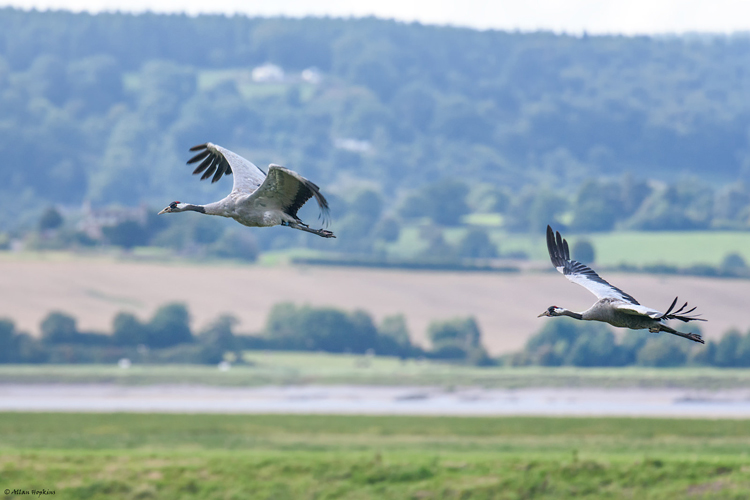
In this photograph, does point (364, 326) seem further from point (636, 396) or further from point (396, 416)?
point (396, 416)

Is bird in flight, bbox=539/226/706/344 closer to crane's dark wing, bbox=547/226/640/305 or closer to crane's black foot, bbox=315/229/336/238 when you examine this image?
crane's dark wing, bbox=547/226/640/305

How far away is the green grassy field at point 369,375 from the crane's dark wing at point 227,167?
124840 millimetres

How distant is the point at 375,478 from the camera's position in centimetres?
4662

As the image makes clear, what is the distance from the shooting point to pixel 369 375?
147 metres

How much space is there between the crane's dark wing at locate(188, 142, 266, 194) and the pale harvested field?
157 metres

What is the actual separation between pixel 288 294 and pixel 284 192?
584ft

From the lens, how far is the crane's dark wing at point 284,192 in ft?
45.3

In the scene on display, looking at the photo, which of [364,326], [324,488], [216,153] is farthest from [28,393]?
[216,153]

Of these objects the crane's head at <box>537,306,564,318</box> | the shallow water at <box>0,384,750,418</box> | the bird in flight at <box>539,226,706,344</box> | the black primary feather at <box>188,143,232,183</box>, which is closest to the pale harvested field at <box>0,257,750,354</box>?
the shallow water at <box>0,384,750,418</box>

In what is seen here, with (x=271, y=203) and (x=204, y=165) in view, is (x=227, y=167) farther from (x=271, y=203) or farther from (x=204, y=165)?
(x=271, y=203)

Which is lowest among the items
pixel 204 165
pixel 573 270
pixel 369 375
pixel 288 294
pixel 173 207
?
pixel 573 270

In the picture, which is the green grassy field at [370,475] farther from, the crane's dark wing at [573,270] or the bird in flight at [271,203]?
the bird in flight at [271,203]

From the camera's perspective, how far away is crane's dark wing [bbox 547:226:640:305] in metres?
13.3

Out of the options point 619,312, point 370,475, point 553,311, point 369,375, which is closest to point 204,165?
point 553,311
